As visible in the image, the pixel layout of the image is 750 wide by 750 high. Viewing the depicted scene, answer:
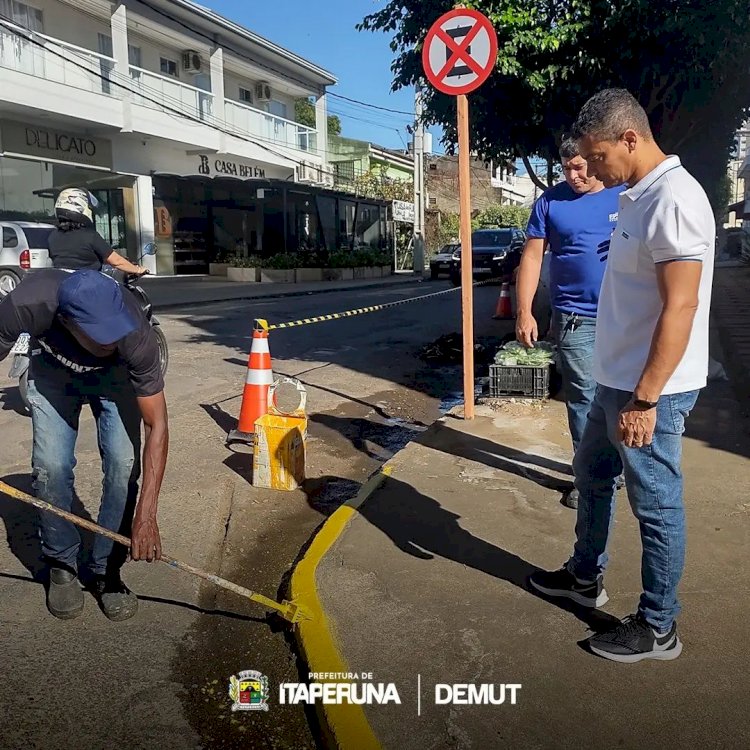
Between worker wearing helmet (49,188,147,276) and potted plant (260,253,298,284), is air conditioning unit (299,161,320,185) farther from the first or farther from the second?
worker wearing helmet (49,188,147,276)

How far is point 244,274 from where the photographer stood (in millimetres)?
27312

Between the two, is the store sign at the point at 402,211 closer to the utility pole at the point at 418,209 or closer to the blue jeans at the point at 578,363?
the utility pole at the point at 418,209

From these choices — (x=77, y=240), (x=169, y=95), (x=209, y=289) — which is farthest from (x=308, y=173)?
(x=77, y=240)

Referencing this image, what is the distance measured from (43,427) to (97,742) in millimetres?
1248

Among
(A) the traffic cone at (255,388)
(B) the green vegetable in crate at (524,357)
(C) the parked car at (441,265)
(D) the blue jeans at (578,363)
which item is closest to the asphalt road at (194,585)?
(A) the traffic cone at (255,388)

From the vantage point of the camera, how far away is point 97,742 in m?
2.53

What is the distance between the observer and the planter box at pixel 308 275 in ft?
91.7

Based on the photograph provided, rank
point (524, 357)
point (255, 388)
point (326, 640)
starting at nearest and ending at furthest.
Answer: point (326, 640) < point (255, 388) < point (524, 357)

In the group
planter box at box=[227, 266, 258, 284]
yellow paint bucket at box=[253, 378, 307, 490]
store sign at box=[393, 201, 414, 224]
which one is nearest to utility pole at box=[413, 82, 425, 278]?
store sign at box=[393, 201, 414, 224]

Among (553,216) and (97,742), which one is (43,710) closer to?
(97,742)

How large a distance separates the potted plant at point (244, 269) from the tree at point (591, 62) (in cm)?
1823

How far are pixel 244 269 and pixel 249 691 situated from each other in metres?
25.3

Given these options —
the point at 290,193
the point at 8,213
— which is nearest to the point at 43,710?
the point at 8,213

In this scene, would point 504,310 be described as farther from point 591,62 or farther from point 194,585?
point 194,585
